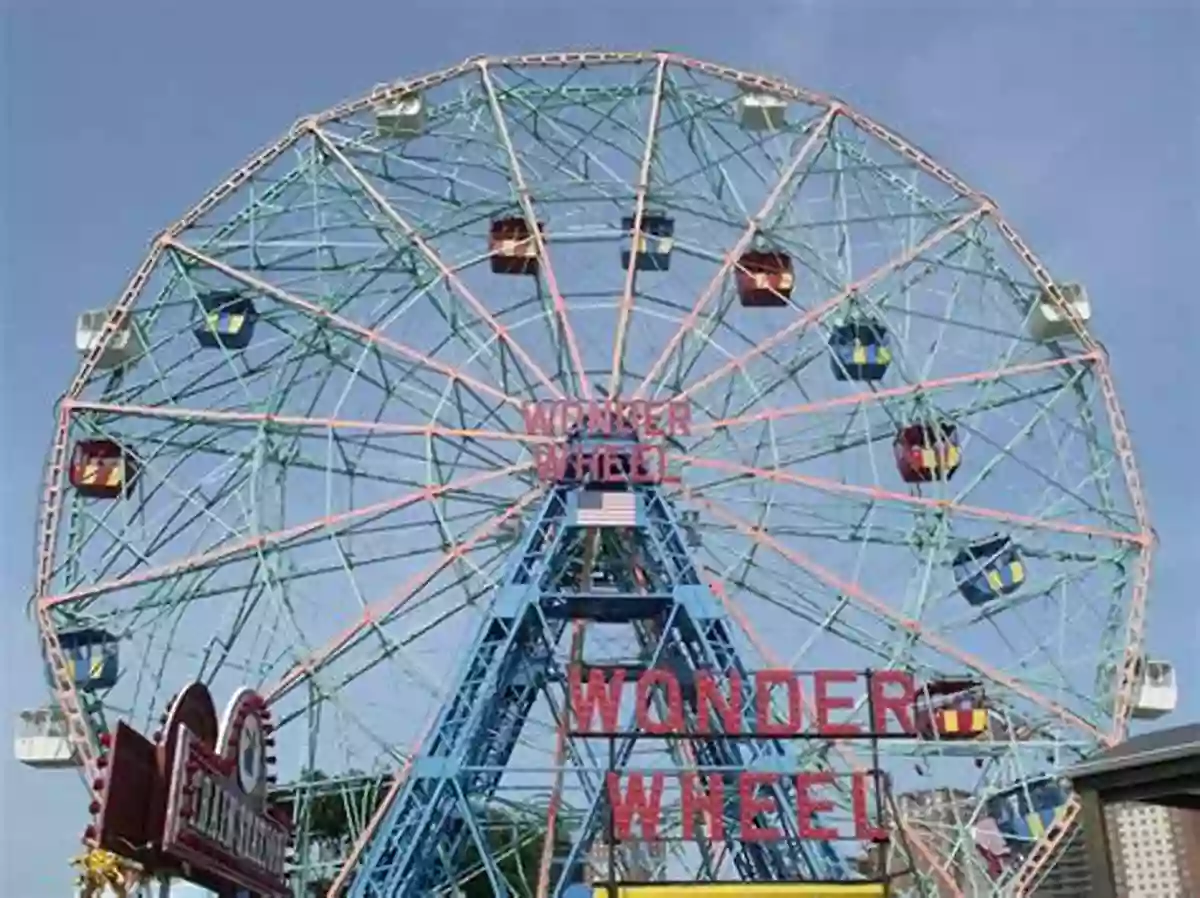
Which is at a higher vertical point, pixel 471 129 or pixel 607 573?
pixel 471 129

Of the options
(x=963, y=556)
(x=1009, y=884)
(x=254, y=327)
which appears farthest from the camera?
(x=254, y=327)

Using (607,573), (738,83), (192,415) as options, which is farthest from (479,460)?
(738,83)

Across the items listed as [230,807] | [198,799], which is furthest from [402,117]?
[198,799]

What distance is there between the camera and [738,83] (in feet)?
91.7

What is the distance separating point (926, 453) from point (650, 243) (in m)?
5.91

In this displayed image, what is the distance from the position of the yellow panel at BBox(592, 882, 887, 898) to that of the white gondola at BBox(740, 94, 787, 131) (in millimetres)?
17370

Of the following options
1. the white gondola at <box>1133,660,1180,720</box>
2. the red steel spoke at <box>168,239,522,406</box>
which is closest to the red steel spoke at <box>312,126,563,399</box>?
the red steel spoke at <box>168,239,522,406</box>

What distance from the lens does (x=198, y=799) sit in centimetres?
1262

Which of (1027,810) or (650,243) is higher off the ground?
(650,243)

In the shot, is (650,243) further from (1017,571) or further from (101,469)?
(101,469)

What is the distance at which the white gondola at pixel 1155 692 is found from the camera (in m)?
23.8

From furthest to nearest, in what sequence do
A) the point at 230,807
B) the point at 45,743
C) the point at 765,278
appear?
the point at 765,278
the point at 45,743
the point at 230,807

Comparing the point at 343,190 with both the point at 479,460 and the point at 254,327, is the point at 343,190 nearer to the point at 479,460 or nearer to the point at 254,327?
the point at 254,327

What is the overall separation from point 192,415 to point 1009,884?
14.8m
